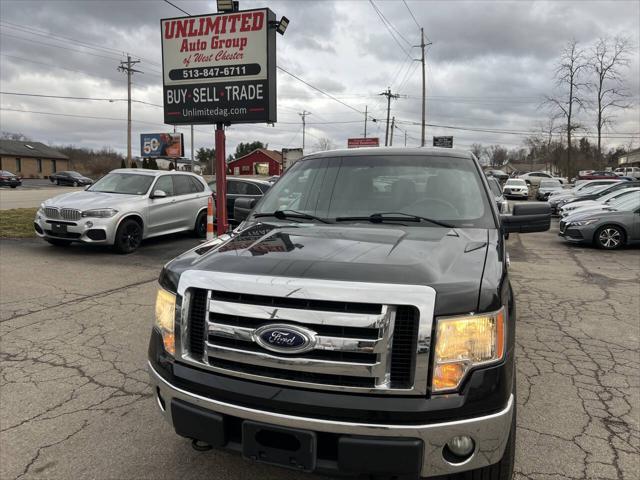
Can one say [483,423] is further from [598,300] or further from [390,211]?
[598,300]

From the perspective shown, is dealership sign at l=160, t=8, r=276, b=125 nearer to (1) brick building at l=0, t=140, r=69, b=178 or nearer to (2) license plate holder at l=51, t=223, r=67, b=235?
(2) license plate holder at l=51, t=223, r=67, b=235

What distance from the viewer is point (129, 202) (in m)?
9.27

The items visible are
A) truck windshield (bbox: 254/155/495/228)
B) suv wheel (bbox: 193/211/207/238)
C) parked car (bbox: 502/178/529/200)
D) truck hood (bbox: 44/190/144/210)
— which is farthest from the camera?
parked car (bbox: 502/178/529/200)

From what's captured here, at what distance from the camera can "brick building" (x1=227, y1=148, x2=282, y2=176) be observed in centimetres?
Answer: 8600

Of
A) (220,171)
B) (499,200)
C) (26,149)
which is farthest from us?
(26,149)

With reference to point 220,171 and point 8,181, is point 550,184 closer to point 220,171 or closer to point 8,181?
point 220,171

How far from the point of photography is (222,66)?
10148 mm

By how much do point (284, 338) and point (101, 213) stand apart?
787 cm

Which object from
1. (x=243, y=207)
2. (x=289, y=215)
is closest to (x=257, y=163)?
(x=243, y=207)

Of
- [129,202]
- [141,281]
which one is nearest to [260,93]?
[129,202]

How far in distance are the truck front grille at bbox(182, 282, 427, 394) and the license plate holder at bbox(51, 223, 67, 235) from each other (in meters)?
7.80

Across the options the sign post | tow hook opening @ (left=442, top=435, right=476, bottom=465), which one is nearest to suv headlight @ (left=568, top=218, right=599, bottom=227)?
the sign post

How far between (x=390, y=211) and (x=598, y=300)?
469 cm

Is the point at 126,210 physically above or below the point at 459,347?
above
